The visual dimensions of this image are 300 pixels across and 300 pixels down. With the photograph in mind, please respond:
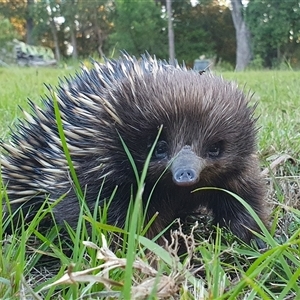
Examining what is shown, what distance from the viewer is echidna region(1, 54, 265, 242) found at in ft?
4.76

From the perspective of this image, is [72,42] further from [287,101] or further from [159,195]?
[159,195]

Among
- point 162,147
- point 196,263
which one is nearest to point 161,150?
point 162,147

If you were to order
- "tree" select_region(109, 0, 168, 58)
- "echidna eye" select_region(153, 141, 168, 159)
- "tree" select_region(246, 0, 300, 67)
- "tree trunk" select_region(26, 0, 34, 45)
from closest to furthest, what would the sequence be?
"echidna eye" select_region(153, 141, 168, 159), "tree" select_region(246, 0, 300, 67), "tree" select_region(109, 0, 168, 58), "tree trunk" select_region(26, 0, 34, 45)

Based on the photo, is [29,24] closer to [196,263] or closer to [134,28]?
[134,28]

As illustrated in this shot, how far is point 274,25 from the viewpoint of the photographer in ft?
77.8

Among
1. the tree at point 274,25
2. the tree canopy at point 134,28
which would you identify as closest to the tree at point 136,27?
the tree canopy at point 134,28

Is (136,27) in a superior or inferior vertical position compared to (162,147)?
inferior

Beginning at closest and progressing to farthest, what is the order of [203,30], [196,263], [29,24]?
[196,263] → [203,30] → [29,24]

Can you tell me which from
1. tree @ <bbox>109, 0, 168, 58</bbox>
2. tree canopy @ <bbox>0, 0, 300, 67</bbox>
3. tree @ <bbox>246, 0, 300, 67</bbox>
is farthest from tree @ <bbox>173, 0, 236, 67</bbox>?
tree @ <bbox>246, 0, 300, 67</bbox>

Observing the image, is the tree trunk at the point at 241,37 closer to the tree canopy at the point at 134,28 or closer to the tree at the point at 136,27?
the tree canopy at the point at 134,28

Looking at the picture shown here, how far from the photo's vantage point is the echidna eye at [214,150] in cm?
148

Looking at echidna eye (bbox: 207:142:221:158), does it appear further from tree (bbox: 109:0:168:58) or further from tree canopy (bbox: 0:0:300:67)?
tree (bbox: 109:0:168:58)

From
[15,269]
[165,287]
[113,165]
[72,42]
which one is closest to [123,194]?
[113,165]

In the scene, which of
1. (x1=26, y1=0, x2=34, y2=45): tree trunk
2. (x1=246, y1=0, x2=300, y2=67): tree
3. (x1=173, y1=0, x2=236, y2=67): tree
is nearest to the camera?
(x1=246, y1=0, x2=300, y2=67): tree
